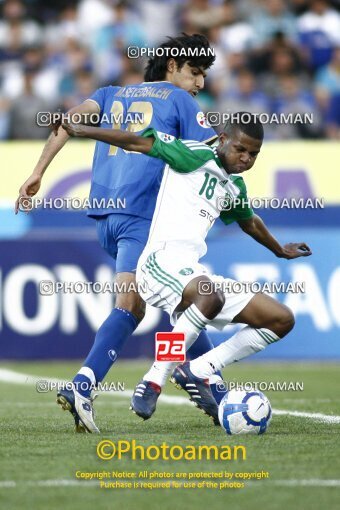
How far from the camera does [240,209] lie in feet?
19.8

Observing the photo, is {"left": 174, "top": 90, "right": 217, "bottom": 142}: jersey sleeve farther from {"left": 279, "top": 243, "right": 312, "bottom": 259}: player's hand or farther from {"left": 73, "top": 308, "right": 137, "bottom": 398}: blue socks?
{"left": 73, "top": 308, "right": 137, "bottom": 398}: blue socks

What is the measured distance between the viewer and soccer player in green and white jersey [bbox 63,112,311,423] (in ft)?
18.0

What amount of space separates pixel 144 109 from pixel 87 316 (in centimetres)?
424

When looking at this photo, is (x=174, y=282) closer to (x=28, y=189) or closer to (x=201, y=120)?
(x=28, y=189)

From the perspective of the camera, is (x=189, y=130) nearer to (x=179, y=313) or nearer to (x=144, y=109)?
(x=144, y=109)

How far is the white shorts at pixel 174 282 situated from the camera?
555cm

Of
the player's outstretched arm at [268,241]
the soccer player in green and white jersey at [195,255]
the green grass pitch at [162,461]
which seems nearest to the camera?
the green grass pitch at [162,461]

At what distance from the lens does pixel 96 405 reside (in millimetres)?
7316

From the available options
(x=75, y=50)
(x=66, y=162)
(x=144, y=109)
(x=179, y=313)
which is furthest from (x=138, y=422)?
(x=75, y=50)

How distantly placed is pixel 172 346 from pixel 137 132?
4.20 ft

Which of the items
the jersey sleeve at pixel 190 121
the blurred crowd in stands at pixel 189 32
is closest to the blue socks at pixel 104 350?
the jersey sleeve at pixel 190 121

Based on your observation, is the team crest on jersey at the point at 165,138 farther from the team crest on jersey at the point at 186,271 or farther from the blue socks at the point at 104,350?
the blue socks at the point at 104,350

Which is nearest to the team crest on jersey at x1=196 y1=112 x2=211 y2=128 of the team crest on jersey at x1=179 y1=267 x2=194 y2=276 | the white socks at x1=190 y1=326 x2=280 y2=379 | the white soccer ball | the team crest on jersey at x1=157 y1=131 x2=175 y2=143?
the team crest on jersey at x1=157 y1=131 x2=175 y2=143

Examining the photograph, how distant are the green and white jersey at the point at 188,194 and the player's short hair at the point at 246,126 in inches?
6.0
